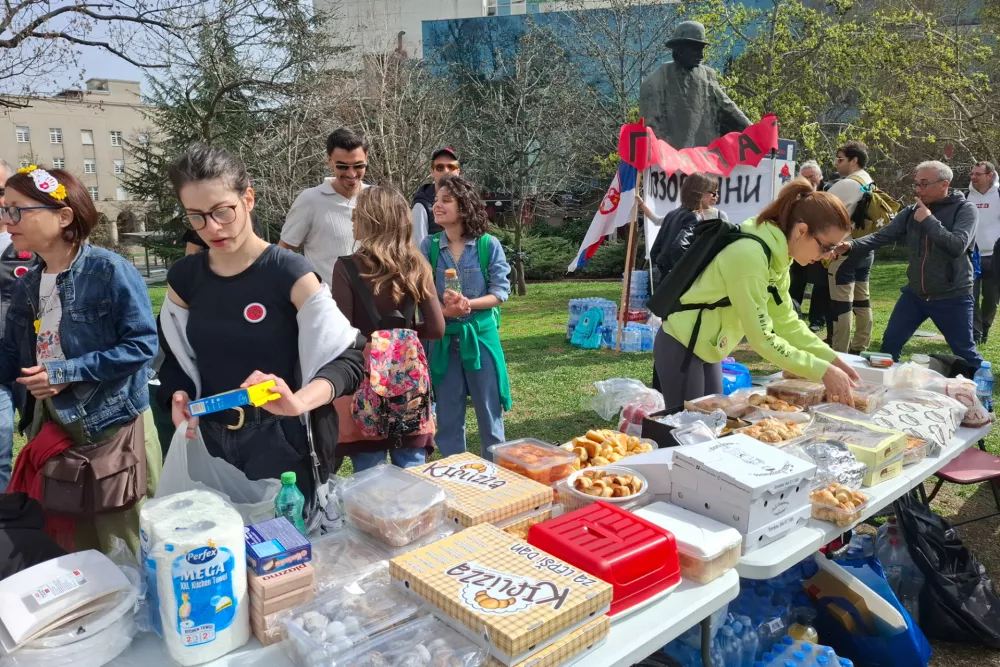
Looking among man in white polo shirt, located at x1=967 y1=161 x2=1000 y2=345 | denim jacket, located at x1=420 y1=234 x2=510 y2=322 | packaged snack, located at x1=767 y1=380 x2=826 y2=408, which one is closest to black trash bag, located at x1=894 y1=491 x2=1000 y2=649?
packaged snack, located at x1=767 y1=380 x2=826 y2=408

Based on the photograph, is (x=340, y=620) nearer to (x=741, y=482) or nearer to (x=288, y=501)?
(x=288, y=501)

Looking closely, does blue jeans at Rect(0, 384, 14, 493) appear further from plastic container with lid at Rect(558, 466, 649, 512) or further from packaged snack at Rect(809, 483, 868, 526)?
packaged snack at Rect(809, 483, 868, 526)

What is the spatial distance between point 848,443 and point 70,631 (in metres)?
2.41

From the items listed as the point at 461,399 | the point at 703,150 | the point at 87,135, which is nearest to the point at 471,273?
the point at 461,399

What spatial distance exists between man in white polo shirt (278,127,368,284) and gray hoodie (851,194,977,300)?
12.6 ft

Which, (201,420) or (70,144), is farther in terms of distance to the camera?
(70,144)

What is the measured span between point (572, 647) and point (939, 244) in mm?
5023

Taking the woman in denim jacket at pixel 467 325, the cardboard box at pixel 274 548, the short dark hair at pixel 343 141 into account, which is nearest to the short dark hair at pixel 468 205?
the woman in denim jacket at pixel 467 325

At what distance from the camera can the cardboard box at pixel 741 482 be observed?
6.17 ft

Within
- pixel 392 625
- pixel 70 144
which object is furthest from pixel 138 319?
pixel 70 144

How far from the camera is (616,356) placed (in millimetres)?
7852

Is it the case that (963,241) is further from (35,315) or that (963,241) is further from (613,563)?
(35,315)

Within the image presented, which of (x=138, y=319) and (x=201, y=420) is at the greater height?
(x=138, y=319)

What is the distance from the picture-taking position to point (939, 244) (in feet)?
16.7
